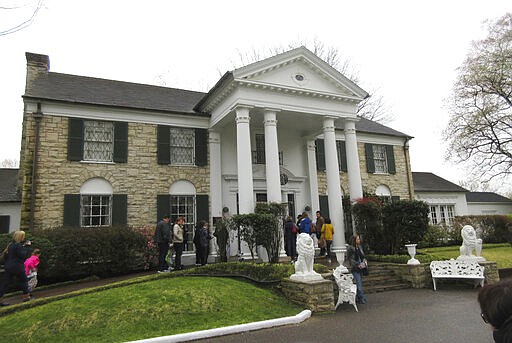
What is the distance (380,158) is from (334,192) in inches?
300

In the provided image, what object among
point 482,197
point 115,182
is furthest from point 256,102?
point 482,197

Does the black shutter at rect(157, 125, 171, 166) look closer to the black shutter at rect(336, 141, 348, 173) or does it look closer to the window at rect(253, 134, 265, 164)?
the window at rect(253, 134, 265, 164)

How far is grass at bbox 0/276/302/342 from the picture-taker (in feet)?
20.6

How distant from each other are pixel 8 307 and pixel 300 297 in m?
6.56

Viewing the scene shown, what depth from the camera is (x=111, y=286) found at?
9062 millimetres

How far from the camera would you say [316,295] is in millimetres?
7918

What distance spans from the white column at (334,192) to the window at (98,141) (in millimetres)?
8977

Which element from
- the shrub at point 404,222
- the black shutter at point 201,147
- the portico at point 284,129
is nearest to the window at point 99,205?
the black shutter at point 201,147

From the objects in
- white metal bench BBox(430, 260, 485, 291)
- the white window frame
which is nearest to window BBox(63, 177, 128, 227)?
white metal bench BBox(430, 260, 485, 291)

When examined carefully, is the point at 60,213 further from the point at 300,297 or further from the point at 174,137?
the point at 300,297

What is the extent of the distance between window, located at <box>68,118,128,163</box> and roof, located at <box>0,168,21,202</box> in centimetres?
458

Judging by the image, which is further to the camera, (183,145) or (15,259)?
(183,145)

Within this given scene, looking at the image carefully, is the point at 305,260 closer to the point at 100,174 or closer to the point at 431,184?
the point at 100,174

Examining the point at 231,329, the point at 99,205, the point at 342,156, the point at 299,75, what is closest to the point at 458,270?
the point at 231,329
